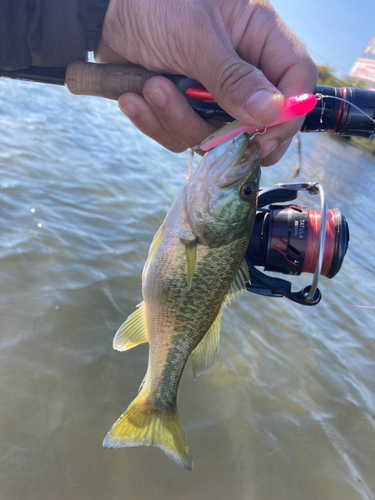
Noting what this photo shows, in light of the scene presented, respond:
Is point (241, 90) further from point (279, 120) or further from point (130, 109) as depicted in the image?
point (130, 109)

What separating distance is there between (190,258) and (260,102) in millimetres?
985

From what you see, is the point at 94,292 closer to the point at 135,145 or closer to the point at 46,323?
the point at 46,323

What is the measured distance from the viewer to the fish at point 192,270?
225cm

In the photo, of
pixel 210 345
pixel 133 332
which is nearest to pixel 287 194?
pixel 210 345

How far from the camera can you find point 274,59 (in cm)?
252

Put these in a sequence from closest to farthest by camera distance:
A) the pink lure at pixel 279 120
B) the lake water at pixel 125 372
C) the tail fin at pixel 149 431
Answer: the pink lure at pixel 279 120 < the tail fin at pixel 149 431 < the lake water at pixel 125 372

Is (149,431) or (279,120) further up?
(279,120)

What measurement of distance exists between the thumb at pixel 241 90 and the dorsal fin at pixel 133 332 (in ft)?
4.64

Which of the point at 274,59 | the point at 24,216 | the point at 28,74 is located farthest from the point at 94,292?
the point at 274,59

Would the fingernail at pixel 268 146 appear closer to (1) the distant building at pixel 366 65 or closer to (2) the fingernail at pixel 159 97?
(2) the fingernail at pixel 159 97

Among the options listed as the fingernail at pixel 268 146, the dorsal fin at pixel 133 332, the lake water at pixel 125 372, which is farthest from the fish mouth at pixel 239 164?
the lake water at pixel 125 372

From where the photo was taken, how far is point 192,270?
7.27ft

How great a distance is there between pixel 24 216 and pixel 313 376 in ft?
13.8

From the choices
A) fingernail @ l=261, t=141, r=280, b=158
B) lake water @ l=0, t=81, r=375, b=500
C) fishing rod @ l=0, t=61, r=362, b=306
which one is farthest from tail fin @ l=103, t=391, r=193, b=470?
fingernail @ l=261, t=141, r=280, b=158
